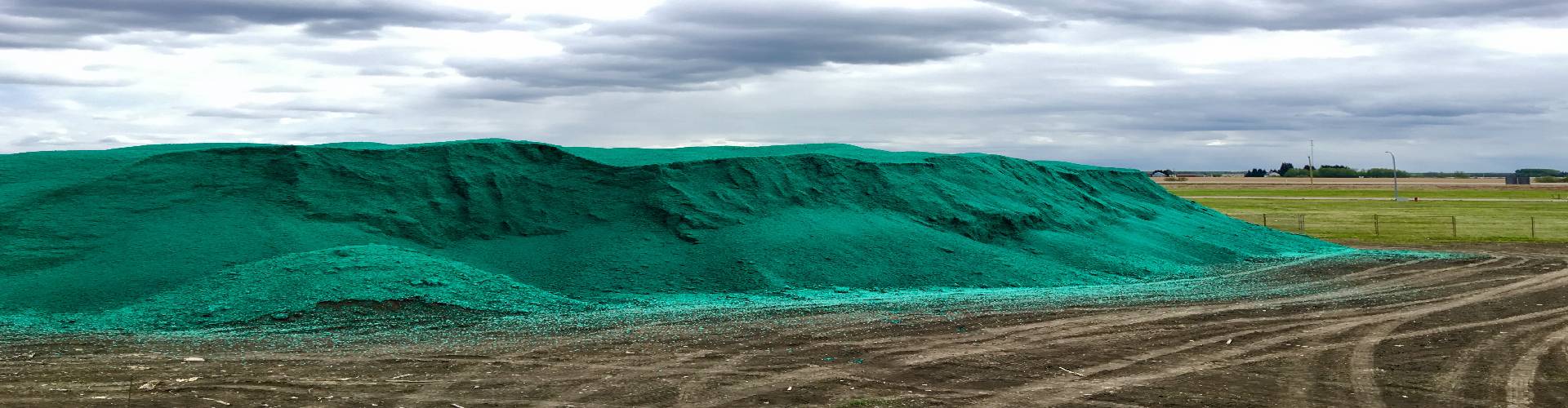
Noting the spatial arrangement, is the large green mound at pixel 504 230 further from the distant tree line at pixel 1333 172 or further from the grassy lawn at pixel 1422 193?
the distant tree line at pixel 1333 172

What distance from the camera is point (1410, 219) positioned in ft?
147

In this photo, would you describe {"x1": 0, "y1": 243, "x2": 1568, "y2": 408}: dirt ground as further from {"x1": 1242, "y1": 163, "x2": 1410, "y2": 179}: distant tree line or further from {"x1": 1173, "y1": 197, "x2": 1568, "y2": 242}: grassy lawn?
{"x1": 1242, "y1": 163, "x2": 1410, "y2": 179}: distant tree line

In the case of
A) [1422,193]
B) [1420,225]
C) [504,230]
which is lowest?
[1420,225]

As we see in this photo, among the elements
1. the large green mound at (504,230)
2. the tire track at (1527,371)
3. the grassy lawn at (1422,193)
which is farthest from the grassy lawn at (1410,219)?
the tire track at (1527,371)

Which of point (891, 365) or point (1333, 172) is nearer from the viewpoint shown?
point (891, 365)

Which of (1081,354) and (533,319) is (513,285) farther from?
(1081,354)

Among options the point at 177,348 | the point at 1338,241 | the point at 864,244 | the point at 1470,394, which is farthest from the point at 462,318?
the point at 1338,241

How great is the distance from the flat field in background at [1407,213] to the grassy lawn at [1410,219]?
0.09ft

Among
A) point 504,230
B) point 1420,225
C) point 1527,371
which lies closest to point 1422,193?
point 1420,225

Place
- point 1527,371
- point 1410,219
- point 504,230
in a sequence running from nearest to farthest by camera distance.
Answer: point 1527,371 < point 504,230 < point 1410,219

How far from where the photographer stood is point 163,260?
16.5 meters

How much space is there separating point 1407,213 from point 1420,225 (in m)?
10.8

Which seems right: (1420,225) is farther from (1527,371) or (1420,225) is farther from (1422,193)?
(1422,193)

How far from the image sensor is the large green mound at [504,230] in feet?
52.6
